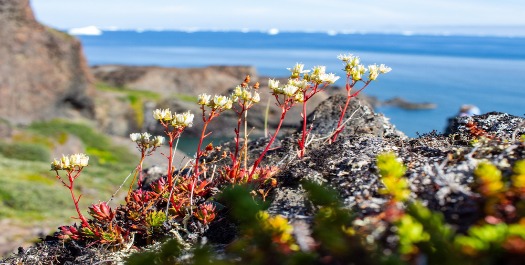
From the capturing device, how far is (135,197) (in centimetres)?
431

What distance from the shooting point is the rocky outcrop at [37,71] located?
40375mm

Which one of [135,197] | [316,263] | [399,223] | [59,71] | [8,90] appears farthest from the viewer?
[59,71]

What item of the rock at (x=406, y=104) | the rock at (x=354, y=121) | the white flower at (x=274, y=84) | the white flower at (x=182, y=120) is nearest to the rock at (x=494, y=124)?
the rock at (x=354, y=121)

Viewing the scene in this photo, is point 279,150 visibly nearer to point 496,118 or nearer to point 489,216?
point 496,118

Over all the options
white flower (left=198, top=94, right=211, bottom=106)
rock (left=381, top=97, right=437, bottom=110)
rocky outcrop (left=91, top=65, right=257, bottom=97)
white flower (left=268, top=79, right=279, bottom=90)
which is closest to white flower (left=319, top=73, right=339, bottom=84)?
white flower (left=268, top=79, right=279, bottom=90)

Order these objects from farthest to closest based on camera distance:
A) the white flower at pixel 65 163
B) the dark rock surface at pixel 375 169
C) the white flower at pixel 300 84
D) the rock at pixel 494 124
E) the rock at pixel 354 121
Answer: the rock at pixel 354 121 → the rock at pixel 494 124 → the white flower at pixel 300 84 → the white flower at pixel 65 163 → the dark rock surface at pixel 375 169

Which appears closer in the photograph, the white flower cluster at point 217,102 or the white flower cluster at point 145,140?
the white flower cluster at point 217,102

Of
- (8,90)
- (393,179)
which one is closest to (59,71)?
(8,90)

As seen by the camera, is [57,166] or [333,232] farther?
[57,166]

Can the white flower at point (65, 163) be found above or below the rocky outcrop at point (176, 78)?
above

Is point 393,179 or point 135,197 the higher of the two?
point 393,179

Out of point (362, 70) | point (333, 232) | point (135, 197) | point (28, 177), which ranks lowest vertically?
point (28, 177)

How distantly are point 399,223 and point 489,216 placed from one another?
0.42 m

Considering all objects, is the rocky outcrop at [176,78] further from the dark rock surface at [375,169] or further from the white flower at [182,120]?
the white flower at [182,120]
